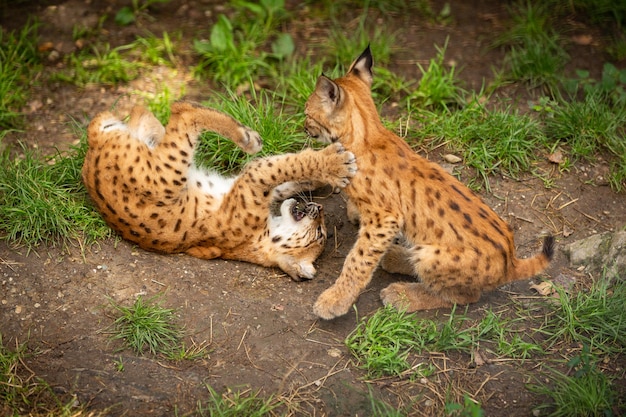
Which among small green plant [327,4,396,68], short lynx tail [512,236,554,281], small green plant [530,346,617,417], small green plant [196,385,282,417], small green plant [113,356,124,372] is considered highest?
small green plant [327,4,396,68]

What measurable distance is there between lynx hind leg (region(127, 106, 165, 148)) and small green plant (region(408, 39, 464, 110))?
246cm

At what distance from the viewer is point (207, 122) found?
20.2 feet

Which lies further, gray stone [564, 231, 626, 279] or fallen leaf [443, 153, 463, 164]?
fallen leaf [443, 153, 463, 164]

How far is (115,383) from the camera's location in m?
4.93

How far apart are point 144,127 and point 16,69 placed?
230 cm

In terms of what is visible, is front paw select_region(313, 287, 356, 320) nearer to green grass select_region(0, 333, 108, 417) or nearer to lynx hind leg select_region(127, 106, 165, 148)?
green grass select_region(0, 333, 108, 417)

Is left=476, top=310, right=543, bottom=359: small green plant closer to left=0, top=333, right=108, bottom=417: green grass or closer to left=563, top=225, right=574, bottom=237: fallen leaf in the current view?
left=563, top=225, right=574, bottom=237: fallen leaf

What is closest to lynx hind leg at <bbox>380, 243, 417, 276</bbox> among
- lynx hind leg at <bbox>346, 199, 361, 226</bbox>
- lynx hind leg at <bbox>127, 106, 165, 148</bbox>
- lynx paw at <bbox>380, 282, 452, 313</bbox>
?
lynx paw at <bbox>380, 282, 452, 313</bbox>

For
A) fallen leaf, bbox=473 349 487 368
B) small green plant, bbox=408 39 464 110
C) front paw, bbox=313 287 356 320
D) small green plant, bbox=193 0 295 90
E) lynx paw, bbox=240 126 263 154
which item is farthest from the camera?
small green plant, bbox=193 0 295 90

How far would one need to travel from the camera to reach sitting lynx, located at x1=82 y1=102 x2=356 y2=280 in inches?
229

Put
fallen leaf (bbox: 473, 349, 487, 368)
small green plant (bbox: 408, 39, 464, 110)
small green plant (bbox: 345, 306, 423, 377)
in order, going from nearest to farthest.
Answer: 1. small green plant (bbox: 345, 306, 423, 377)
2. fallen leaf (bbox: 473, 349, 487, 368)
3. small green plant (bbox: 408, 39, 464, 110)

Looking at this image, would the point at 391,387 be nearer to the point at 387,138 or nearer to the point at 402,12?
the point at 387,138

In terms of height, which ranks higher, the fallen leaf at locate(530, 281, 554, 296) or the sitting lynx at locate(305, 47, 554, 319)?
the sitting lynx at locate(305, 47, 554, 319)

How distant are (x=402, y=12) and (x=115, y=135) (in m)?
3.90
